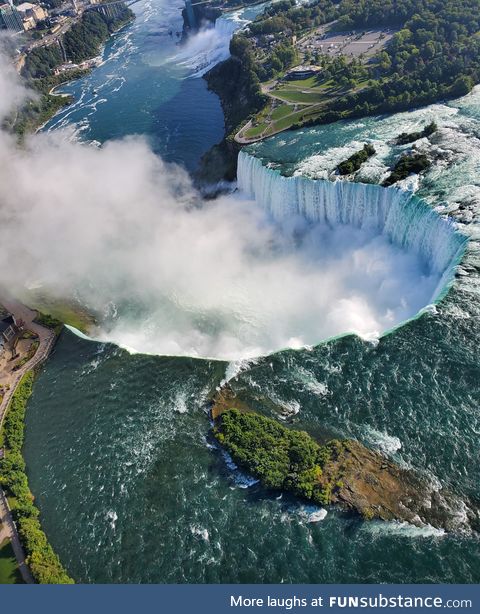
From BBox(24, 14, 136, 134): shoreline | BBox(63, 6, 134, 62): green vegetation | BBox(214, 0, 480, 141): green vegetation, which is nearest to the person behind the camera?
BBox(214, 0, 480, 141): green vegetation

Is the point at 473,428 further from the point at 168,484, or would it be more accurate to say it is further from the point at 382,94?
the point at 382,94

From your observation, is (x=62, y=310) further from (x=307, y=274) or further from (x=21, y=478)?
(x=307, y=274)

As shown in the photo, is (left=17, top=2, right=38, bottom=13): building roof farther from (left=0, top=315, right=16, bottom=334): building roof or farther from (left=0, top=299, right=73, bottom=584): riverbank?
(left=0, top=299, right=73, bottom=584): riverbank

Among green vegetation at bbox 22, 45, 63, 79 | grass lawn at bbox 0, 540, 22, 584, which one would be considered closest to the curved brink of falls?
grass lawn at bbox 0, 540, 22, 584

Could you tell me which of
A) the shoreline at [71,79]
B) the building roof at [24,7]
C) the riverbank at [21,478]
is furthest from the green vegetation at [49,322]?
the building roof at [24,7]

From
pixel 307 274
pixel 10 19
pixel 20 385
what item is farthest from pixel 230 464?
pixel 10 19

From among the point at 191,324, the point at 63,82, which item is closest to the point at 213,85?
the point at 63,82
